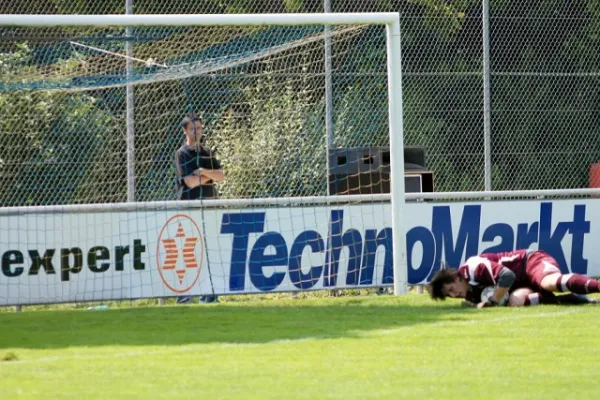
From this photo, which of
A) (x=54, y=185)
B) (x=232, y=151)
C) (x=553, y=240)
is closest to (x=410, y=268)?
(x=553, y=240)

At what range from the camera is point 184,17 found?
1321 centimetres

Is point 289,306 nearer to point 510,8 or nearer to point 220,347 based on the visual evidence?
point 220,347

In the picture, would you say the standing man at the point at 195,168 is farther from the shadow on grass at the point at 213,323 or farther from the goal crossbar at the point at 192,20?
the shadow on grass at the point at 213,323

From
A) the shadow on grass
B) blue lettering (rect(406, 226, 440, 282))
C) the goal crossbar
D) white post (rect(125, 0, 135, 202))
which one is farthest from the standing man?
blue lettering (rect(406, 226, 440, 282))

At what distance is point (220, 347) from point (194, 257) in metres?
4.30

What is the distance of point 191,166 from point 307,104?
2.68m

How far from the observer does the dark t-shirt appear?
14281mm

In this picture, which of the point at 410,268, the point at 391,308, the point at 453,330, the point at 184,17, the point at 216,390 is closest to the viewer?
the point at 216,390

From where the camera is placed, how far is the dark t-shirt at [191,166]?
46.9 feet

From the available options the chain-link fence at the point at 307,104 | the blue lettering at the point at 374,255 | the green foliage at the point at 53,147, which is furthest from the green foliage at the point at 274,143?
the blue lettering at the point at 374,255

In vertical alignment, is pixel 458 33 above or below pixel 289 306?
above

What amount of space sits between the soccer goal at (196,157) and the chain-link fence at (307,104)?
33mm

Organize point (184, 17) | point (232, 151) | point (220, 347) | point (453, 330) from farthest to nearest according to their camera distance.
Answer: point (232, 151) < point (184, 17) < point (453, 330) < point (220, 347)

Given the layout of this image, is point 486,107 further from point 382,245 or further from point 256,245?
point 256,245
